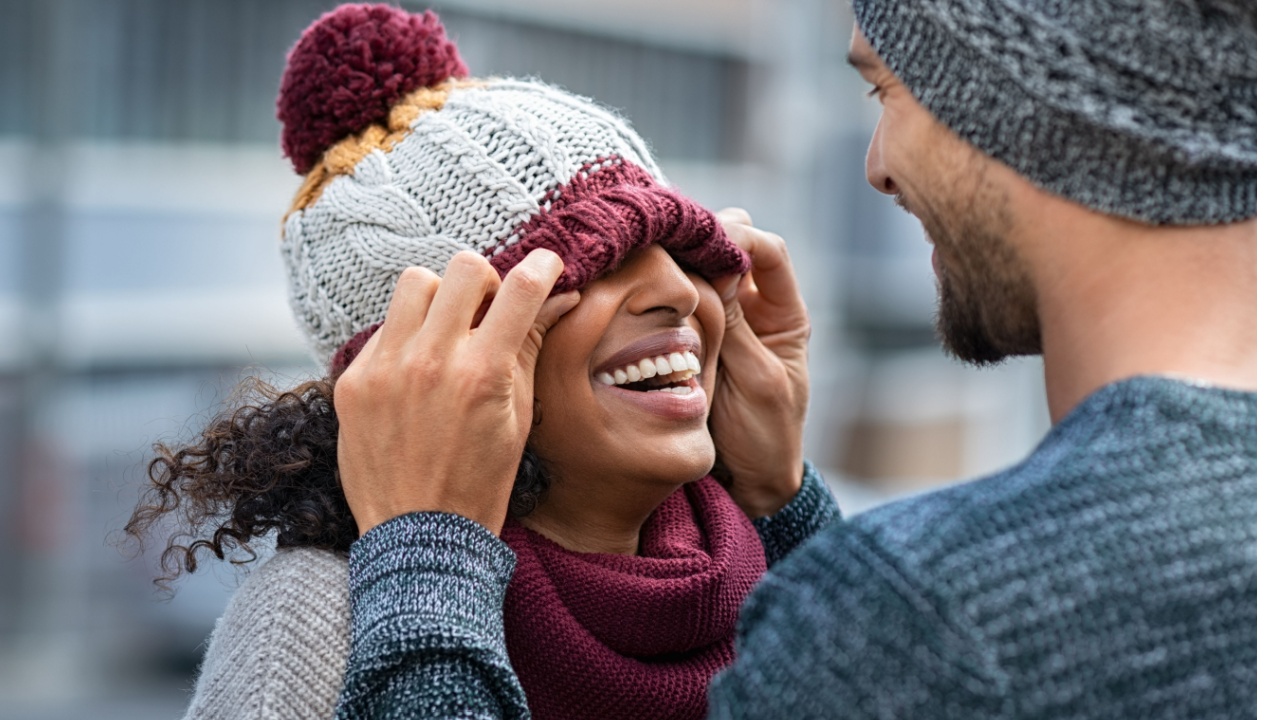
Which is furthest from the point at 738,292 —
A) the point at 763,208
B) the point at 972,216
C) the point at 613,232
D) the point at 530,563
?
the point at 763,208

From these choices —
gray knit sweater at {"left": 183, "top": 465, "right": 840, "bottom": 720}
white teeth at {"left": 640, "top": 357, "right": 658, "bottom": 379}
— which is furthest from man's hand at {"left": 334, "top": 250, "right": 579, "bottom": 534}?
white teeth at {"left": 640, "top": 357, "right": 658, "bottom": 379}

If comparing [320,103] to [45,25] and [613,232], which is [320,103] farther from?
[45,25]

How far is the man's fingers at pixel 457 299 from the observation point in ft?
6.05

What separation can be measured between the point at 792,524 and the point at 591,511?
0.48 metres

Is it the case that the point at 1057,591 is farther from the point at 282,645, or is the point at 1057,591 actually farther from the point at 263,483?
the point at 263,483

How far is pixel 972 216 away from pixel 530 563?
89 cm

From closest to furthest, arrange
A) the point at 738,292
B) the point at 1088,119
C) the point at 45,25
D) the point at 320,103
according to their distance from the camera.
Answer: the point at 1088,119 < the point at 320,103 < the point at 738,292 < the point at 45,25

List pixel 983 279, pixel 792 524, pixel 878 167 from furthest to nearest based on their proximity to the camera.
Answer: pixel 792 524, pixel 878 167, pixel 983 279

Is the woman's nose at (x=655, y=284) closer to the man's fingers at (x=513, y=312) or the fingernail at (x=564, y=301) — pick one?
the fingernail at (x=564, y=301)

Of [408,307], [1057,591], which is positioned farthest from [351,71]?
[1057,591]

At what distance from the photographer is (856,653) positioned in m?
1.33

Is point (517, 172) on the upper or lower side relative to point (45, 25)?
upper

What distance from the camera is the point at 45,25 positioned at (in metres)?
8.84

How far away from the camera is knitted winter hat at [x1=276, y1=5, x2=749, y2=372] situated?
2.08 m
